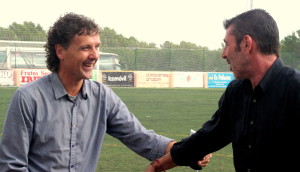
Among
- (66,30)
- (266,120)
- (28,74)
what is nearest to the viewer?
(266,120)

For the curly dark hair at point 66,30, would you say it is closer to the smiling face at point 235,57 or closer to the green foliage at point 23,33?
the smiling face at point 235,57

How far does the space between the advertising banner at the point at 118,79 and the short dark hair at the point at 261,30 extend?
30.8 metres

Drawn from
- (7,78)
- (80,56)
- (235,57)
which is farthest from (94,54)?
(7,78)

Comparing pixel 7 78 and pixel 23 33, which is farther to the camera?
pixel 23 33

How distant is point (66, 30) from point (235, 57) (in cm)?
120

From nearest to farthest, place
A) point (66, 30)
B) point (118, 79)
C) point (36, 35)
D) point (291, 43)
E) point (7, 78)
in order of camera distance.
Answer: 1. point (66, 30)
2. point (7, 78)
3. point (118, 79)
4. point (36, 35)
5. point (291, 43)

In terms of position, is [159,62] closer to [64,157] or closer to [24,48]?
[24,48]

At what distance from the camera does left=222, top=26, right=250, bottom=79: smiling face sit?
3.40m

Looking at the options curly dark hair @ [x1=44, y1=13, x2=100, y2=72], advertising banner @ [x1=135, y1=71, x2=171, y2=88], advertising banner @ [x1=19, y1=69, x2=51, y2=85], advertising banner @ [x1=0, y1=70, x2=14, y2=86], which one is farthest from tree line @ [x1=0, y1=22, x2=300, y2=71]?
curly dark hair @ [x1=44, y1=13, x2=100, y2=72]

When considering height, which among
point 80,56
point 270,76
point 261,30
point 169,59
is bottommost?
point 169,59

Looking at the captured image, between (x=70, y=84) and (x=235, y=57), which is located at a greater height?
(x=235, y=57)

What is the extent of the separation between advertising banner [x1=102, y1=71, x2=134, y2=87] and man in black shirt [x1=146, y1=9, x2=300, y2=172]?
101ft

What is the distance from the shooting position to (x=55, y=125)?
143 inches

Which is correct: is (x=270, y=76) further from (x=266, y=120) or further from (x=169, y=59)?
(x=169, y=59)
